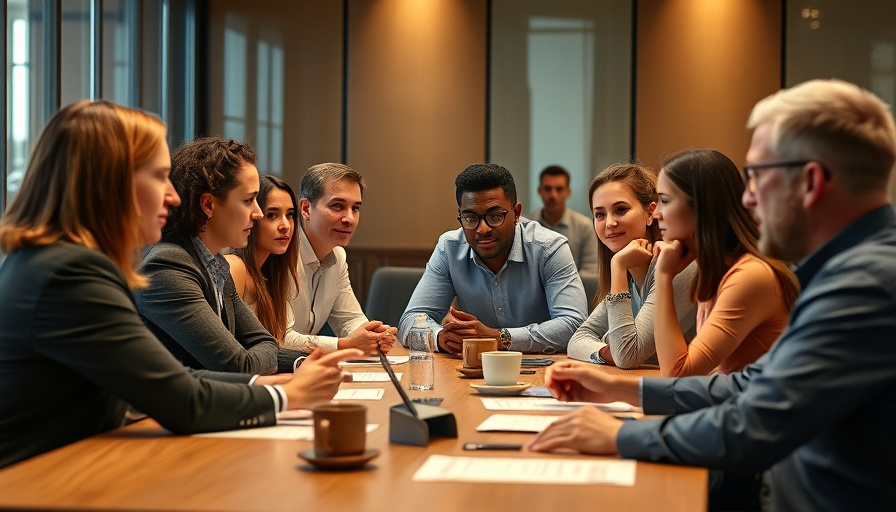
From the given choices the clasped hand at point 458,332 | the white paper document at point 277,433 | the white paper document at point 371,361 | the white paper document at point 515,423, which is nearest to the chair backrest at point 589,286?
the clasped hand at point 458,332

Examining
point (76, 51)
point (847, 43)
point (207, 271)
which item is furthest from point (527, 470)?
point (847, 43)

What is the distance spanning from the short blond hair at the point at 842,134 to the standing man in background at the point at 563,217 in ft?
18.6

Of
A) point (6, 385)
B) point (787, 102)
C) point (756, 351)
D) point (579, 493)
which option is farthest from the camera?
point (756, 351)

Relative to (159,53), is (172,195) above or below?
below

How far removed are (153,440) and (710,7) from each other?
6.63m

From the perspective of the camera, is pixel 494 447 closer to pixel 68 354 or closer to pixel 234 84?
pixel 68 354

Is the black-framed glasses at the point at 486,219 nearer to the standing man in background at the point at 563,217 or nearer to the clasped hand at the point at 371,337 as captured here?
the clasped hand at the point at 371,337

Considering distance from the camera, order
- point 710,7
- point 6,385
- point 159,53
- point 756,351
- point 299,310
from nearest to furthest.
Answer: point 6,385, point 756,351, point 299,310, point 159,53, point 710,7

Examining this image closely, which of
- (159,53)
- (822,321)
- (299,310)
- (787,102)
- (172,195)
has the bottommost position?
(299,310)

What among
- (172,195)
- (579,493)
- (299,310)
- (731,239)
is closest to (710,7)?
(299,310)

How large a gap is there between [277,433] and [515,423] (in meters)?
0.45

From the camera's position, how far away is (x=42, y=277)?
1.77 meters

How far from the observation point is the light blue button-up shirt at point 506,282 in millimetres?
4121

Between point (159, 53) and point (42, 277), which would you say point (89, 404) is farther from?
point (159, 53)
